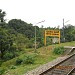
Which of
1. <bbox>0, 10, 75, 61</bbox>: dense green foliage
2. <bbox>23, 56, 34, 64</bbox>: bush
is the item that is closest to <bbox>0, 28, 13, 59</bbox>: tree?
<bbox>0, 10, 75, 61</bbox>: dense green foliage

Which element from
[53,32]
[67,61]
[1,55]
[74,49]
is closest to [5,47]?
[1,55]

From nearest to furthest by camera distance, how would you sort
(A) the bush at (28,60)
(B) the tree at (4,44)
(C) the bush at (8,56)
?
(A) the bush at (28,60) → (C) the bush at (8,56) → (B) the tree at (4,44)

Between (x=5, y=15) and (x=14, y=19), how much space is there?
2.62m

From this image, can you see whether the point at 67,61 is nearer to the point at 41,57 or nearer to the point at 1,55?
the point at 41,57

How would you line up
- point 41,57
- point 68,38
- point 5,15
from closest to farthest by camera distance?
point 41,57 → point 68,38 → point 5,15

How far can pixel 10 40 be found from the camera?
29.7 metres

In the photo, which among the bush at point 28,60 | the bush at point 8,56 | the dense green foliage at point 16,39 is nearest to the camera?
the bush at point 28,60

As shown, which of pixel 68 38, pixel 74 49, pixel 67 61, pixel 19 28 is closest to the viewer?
pixel 67 61

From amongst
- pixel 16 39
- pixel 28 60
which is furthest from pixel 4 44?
pixel 28 60

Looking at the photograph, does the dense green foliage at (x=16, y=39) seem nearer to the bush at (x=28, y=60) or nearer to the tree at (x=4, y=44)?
the tree at (x=4, y=44)

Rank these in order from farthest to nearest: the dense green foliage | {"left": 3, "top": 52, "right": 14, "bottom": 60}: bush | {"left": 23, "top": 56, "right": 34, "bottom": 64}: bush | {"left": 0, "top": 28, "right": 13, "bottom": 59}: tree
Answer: {"left": 0, "top": 28, "right": 13, "bottom": 59}: tree < the dense green foliage < {"left": 3, "top": 52, "right": 14, "bottom": 60}: bush < {"left": 23, "top": 56, "right": 34, "bottom": 64}: bush

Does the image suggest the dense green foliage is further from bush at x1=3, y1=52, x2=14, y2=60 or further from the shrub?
the shrub

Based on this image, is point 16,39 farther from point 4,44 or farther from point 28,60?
point 28,60

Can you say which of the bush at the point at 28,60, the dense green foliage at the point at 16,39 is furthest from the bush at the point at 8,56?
the bush at the point at 28,60
